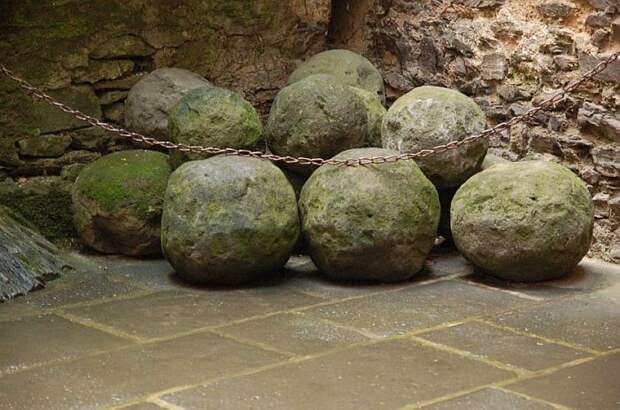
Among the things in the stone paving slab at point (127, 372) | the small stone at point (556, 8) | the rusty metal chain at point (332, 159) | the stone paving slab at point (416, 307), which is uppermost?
the small stone at point (556, 8)

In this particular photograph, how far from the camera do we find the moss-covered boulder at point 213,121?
6.00m

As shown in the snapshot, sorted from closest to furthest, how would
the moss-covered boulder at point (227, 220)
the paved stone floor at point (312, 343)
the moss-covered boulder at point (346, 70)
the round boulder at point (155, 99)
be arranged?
1. the paved stone floor at point (312, 343)
2. the moss-covered boulder at point (227, 220)
3. the round boulder at point (155, 99)
4. the moss-covered boulder at point (346, 70)

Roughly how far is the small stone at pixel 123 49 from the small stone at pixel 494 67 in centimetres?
202

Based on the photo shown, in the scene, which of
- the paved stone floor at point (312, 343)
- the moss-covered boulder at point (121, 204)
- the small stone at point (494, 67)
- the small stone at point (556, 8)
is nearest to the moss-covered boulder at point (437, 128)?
the paved stone floor at point (312, 343)

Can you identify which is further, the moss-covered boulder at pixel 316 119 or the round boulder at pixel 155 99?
the round boulder at pixel 155 99

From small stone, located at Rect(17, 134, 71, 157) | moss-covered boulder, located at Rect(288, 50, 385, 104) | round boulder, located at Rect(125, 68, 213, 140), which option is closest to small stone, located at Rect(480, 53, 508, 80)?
moss-covered boulder, located at Rect(288, 50, 385, 104)

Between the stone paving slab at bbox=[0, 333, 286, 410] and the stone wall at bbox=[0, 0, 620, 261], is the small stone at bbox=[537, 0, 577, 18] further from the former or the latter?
the stone paving slab at bbox=[0, 333, 286, 410]

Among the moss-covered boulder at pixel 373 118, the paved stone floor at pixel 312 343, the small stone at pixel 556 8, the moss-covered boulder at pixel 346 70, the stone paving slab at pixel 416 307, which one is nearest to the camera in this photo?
the paved stone floor at pixel 312 343

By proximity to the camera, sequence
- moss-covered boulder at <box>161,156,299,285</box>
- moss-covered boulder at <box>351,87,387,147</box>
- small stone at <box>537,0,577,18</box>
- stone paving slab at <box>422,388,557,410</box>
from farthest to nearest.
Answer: moss-covered boulder at <box>351,87,387,147</box>
small stone at <box>537,0,577,18</box>
moss-covered boulder at <box>161,156,299,285</box>
stone paving slab at <box>422,388,557,410</box>

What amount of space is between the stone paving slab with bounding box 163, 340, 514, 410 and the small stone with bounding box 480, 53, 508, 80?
2523 millimetres

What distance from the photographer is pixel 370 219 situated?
5.49m

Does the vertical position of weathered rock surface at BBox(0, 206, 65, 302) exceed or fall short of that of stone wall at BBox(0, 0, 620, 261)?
it falls short

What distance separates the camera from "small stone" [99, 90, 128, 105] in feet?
21.9

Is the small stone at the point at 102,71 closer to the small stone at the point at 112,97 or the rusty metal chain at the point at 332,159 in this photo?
the small stone at the point at 112,97
